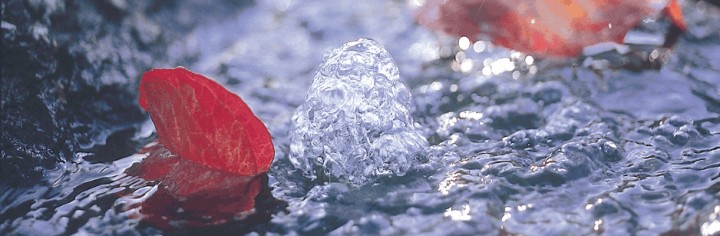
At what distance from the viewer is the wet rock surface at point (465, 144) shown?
2.04 metres

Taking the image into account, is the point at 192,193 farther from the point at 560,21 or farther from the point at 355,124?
the point at 560,21

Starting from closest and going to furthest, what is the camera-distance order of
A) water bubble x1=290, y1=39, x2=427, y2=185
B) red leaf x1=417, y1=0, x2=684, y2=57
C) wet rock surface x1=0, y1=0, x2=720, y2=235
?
wet rock surface x1=0, y1=0, x2=720, y2=235
water bubble x1=290, y1=39, x2=427, y2=185
red leaf x1=417, y1=0, x2=684, y2=57

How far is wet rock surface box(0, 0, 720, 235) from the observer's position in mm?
2037

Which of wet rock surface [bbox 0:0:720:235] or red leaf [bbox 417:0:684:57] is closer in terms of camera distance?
wet rock surface [bbox 0:0:720:235]

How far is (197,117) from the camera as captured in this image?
2178mm

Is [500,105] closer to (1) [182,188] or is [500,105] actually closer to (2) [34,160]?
(1) [182,188]

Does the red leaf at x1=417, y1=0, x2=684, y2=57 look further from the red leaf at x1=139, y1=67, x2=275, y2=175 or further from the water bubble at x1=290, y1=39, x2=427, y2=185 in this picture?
the red leaf at x1=139, y1=67, x2=275, y2=175

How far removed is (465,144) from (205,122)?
2.48 ft

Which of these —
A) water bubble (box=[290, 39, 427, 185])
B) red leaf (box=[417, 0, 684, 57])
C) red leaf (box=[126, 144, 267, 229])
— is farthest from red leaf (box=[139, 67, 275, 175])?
red leaf (box=[417, 0, 684, 57])

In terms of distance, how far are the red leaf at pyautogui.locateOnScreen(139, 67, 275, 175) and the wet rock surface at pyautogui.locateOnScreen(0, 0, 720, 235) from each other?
12 cm

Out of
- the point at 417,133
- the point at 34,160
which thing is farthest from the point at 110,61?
the point at 417,133

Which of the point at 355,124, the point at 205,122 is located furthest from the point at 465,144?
the point at 205,122

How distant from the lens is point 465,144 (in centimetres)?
240

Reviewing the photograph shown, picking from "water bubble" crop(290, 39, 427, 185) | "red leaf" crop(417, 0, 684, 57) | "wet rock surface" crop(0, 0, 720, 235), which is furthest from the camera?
"red leaf" crop(417, 0, 684, 57)
